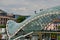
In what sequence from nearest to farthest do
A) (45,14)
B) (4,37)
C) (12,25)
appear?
(45,14)
(12,25)
(4,37)

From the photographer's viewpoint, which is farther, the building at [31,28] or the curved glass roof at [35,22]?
the building at [31,28]

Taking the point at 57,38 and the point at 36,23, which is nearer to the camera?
the point at 36,23

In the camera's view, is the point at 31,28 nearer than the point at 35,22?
No

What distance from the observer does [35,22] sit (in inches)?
2741

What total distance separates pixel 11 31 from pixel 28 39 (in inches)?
148

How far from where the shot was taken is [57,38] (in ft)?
258

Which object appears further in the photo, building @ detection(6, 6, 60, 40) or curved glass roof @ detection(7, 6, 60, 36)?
building @ detection(6, 6, 60, 40)

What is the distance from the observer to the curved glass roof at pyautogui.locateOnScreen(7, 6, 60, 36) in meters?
65.1

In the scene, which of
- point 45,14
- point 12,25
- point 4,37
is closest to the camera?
point 45,14

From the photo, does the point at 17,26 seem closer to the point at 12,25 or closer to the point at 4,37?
the point at 12,25

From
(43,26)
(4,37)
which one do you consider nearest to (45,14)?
(43,26)

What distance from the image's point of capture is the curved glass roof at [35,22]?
65.1m

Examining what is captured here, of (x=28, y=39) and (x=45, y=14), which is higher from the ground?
(x=45, y=14)

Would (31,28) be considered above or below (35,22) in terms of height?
below
